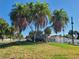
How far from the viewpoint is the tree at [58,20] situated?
199 feet

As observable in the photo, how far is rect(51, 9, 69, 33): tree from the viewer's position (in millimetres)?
60531

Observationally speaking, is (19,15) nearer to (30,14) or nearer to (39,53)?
(30,14)

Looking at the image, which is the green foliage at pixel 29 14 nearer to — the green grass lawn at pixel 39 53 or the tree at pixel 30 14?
the tree at pixel 30 14

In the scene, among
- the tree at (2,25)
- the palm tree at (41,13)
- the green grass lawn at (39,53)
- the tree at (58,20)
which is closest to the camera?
the green grass lawn at (39,53)

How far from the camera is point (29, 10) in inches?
2141

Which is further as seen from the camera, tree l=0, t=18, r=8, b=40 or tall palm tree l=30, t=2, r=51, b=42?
tree l=0, t=18, r=8, b=40

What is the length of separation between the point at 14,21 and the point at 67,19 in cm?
1412

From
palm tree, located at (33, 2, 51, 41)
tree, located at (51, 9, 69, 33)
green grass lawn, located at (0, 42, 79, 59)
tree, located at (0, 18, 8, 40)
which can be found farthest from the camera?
tree, located at (0, 18, 8, 40)

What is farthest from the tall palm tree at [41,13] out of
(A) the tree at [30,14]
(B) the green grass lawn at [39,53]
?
(B) the green grass lawn at [39,53]

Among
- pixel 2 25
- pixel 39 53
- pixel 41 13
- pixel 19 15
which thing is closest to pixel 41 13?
pixel 41 13

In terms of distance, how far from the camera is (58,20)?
6062 cm

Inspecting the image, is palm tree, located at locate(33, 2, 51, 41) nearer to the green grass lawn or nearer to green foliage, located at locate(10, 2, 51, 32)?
green foliage, located at locate(10, 2, 51, 32)

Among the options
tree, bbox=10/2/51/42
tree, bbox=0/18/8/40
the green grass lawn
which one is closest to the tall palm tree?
tree, bbox=10/2/51/42

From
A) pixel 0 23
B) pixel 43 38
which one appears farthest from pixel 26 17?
Answer: pixel 0 23
